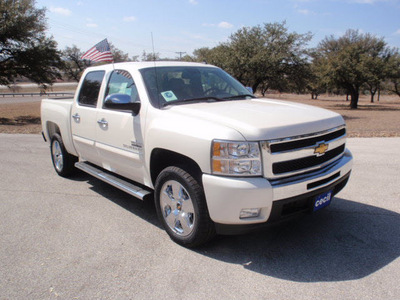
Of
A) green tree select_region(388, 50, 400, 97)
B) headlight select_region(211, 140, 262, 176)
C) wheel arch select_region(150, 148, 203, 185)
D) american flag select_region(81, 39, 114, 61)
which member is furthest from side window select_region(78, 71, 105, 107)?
green tree select_region(388, 50, 400, 97)

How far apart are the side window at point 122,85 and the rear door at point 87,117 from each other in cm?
30

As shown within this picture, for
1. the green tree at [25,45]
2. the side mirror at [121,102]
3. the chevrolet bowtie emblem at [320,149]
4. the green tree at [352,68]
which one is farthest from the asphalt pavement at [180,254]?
the green tree at [352,68]

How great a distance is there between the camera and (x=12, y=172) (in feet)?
22.1

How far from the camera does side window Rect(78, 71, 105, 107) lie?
5023 millimetres

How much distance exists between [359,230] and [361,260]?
73cm

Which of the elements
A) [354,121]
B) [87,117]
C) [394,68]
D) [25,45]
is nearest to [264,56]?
[354,121]

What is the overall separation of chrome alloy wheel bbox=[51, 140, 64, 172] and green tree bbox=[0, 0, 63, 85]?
47.4 ft

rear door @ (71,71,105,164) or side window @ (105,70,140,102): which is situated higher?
side window @ (105,70,140,102)

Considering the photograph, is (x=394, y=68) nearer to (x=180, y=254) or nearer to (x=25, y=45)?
(x=25, y=45)

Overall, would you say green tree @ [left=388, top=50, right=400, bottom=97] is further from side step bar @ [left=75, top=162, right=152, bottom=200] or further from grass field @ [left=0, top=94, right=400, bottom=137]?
side step bar @ [left=75, top=162, right=152, bottom=200]

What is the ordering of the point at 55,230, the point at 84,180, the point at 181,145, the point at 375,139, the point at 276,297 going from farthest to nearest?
the point at 375,139, the point at 84,180, the point at 55,230, the point at 181,145, the point at 276,297

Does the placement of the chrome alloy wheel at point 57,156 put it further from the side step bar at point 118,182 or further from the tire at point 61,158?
the side step bar at point 118,182

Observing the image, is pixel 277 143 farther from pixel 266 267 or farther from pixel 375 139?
pixel 375 139

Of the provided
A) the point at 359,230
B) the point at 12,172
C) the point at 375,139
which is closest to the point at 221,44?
the point at 375,139
